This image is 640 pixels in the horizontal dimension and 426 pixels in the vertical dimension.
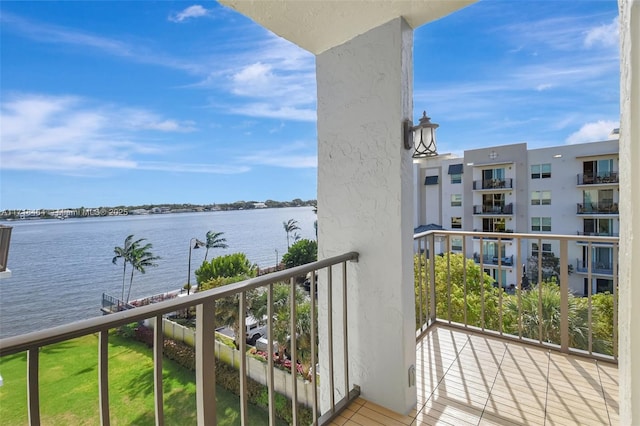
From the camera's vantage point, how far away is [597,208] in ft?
51.3

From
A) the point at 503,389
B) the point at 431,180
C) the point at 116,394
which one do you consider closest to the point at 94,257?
the point at 116,394

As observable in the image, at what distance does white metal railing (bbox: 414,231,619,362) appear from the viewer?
2555 mm

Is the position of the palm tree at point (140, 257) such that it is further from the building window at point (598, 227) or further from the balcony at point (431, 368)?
the building window at point (598, 227)

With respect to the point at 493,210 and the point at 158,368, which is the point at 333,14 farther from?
the point at 493,210

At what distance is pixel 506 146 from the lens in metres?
17.2

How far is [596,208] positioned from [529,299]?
14.9 meters

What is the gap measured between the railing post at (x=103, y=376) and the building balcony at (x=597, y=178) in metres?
20.2

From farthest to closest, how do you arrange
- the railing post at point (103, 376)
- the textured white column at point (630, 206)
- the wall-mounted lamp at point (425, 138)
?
the wall-mounted lamp at point (425, 138), the railing post at point (103, 376), the textured white column at point (630, 206)

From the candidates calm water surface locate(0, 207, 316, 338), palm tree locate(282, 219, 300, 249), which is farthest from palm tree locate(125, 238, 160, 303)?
palm tree locate(282, 219, 300, 249)

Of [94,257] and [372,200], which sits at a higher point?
[372,200]

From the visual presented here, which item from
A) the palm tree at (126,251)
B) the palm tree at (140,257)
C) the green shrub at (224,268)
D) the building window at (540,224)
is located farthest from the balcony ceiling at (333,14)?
the palm tree at (126,251)

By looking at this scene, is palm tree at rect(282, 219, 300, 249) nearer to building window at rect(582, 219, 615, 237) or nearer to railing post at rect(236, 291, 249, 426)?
building window at rect(582, 219, 615, 237)

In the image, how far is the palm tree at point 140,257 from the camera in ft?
76.3

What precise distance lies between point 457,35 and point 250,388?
1202 centimetres
